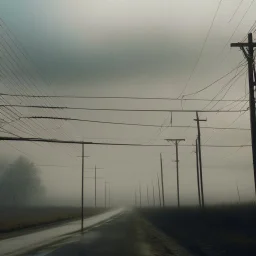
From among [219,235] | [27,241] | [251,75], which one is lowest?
[27,241]

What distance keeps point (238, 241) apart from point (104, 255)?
20.8ft

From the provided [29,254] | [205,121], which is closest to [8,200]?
[205,121]

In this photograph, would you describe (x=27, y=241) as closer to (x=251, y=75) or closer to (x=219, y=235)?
(x=219, y=235)

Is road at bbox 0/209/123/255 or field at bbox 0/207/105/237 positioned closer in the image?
road at bbox 0/209/123/255

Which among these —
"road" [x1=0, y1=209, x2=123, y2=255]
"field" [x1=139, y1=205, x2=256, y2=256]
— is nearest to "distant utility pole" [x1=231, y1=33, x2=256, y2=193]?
"field" [x1=139, y1=205, x2=256, y2=256]

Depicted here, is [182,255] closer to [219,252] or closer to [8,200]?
[219,252]

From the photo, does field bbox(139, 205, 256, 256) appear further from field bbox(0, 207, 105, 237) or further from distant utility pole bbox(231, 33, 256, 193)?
field bbox(0, 207, 105, 237)

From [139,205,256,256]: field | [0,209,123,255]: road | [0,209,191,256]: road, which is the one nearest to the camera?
[139,205,256,256]: field

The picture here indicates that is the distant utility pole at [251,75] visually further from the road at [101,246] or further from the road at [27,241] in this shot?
the road at [27,241]

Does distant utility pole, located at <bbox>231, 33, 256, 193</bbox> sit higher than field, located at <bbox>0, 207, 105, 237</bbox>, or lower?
higher

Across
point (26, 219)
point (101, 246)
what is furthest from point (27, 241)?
point (26, 219)

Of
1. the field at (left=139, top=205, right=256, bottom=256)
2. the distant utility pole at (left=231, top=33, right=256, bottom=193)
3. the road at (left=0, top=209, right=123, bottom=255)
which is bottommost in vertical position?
the road at (left=0, top=209, right=123, bottom=255)

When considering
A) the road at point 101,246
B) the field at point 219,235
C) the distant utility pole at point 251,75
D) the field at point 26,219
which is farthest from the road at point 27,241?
the distant utility pole at point 251,75

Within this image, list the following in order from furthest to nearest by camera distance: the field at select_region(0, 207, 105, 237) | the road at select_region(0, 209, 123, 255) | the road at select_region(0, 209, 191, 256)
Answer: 1. the field at select_region(0, 207, 105, 237)
2. the road at select_region(0, 209, 123, 255)
3. the road at select_region(0, 209, 191, 256)
